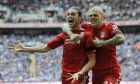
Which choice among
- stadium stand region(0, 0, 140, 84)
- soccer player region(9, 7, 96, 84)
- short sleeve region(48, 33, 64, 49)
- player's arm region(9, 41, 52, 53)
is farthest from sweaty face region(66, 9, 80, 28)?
stadium stand region(0, 0, 140, 84)

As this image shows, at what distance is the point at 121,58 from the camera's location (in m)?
24.5

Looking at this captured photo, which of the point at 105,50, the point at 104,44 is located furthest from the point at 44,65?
the point at 104,44

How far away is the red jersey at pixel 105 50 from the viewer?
20.3 ft

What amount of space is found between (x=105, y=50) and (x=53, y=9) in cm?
2322

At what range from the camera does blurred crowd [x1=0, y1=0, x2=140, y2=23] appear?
28.7 metres

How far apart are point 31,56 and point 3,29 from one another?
512 cm

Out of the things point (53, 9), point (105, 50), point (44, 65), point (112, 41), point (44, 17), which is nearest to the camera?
point (112, 41)

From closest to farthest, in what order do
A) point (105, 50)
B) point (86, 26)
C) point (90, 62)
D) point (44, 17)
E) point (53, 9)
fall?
point (90, 62)
point (86, 26)
point (105, 50)
point (53, 9)
point (44, 17)

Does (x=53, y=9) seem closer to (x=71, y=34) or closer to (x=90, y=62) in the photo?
(x=90, y=62)

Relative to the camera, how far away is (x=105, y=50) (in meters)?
6.29

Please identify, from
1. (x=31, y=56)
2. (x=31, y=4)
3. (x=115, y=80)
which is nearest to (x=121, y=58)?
(x=31, y=56)

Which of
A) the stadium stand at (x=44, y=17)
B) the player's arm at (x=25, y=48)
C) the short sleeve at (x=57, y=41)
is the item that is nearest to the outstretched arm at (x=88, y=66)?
the short sleeve at (x=57, y=41)

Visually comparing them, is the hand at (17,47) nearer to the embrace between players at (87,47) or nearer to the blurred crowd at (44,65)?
the embrace between players at (87,47)

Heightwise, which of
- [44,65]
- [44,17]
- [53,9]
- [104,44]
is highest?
[104,44]
